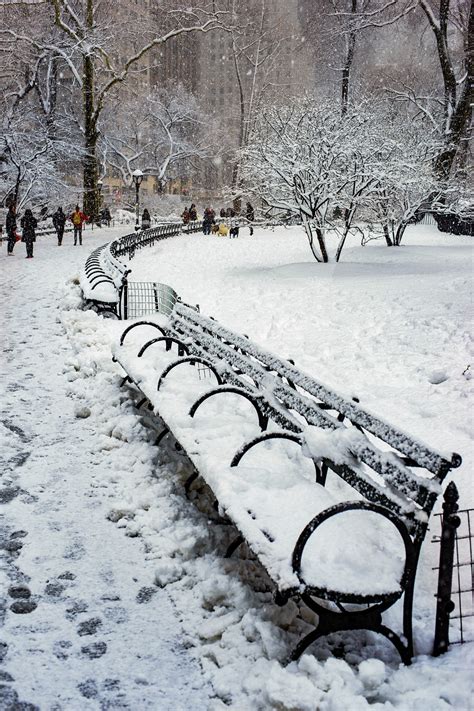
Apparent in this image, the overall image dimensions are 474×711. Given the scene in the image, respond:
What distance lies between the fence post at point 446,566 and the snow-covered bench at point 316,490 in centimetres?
10

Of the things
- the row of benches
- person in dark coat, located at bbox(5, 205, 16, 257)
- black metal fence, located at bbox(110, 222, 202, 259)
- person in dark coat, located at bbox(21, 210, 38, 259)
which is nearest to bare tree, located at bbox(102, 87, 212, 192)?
black metal fence, located at bbox(110, 222, 202, 259)

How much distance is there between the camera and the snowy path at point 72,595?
274 centimetres

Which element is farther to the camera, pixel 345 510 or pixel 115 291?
pixel 115 291

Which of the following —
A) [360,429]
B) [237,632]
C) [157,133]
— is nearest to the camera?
[237,632]

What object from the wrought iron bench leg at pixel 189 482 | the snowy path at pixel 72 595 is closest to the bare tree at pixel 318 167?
the snowy path at pixel 72 595

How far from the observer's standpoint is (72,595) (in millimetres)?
3371

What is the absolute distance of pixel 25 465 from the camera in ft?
16.0

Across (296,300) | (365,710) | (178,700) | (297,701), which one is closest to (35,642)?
(178,700)

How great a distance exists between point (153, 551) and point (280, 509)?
0.95m

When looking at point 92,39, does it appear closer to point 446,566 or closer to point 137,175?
point 137,175

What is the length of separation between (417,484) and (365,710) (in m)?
1.00

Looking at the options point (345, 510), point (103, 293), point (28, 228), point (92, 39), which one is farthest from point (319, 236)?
point (92, 39)

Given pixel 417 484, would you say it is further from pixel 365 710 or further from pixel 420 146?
pixel 420 146

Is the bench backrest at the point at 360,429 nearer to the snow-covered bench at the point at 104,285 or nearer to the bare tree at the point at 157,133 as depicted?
the snow-covered bench at the point at 104,285
